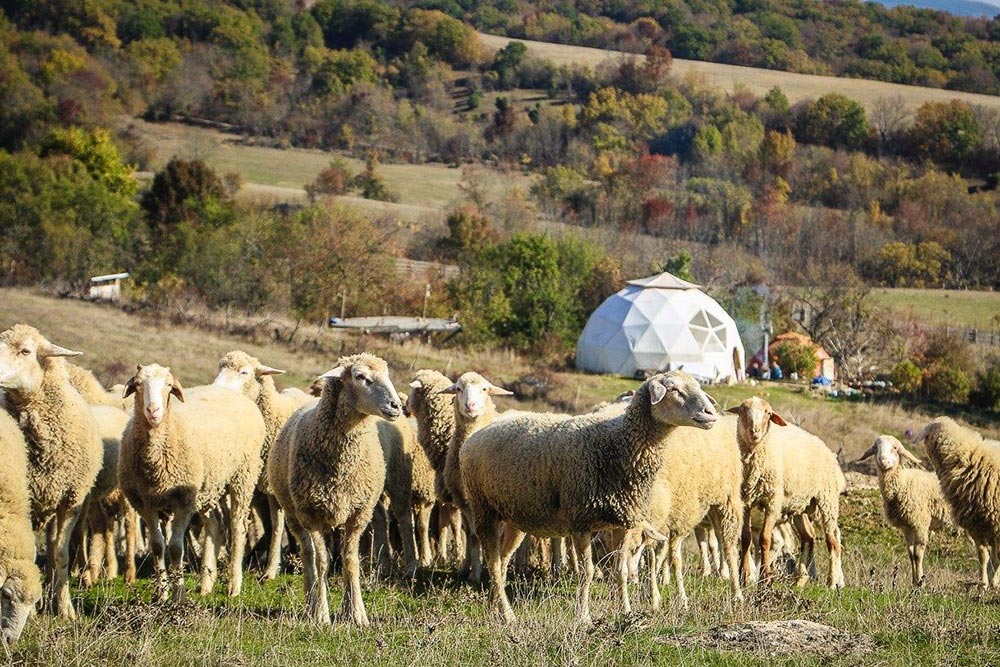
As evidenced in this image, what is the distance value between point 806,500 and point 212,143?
10254cm

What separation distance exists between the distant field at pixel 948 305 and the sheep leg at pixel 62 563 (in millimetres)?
63841

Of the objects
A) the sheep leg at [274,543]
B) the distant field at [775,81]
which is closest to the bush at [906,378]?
the sheep leg at [274,543]

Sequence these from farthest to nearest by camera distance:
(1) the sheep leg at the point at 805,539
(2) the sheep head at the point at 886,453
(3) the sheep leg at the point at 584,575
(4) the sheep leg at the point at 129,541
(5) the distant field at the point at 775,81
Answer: (5) the distant field at the point at 775,81 < (2) the sheep head at the point at 886,453 < (1) the sheep leg at the point at 805,539 < (4) the sheep leg at the point at 129,541 < (3) the sheep leg at the point at 584,575

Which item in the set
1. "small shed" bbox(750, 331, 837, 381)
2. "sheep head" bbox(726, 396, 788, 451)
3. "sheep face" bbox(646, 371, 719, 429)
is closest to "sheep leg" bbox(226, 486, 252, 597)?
"sheep face" bbox(646, 371, 719, 429)

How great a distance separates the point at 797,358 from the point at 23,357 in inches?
1900

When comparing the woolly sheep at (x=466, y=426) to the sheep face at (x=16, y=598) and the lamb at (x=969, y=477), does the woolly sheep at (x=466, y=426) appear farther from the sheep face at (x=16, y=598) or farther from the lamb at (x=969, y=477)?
the sheep face at (x=16, y=598)

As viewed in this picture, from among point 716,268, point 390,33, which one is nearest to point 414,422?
point 716,268

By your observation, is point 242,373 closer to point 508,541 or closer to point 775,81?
point 508,541

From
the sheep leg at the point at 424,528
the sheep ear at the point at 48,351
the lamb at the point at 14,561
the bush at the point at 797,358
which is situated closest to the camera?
the lamb at the point at 14,561

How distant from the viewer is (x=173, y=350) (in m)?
39.8

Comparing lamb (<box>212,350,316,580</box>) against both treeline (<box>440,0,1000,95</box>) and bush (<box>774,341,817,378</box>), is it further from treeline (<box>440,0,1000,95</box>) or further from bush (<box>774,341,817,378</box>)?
treeline (<box>440,0,1000,95</box>)

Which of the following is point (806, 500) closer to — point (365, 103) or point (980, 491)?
point (980, 491)

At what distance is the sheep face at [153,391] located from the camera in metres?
11.8

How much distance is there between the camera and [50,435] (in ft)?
39.2
